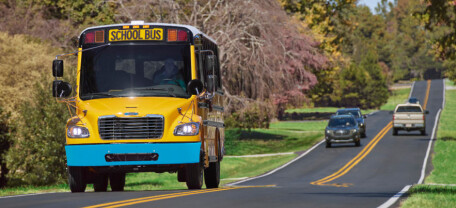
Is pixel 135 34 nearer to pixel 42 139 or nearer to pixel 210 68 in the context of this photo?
pixel 210 68

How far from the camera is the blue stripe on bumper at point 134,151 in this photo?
549 inches

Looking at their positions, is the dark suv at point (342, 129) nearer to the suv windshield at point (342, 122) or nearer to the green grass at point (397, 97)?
the suv windshield at point (342, 122)

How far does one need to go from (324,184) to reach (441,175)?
803 centimetres

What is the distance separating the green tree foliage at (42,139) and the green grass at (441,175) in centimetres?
1569

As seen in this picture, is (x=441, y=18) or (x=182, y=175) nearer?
(x=182, y=175)

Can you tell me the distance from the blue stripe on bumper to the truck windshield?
109 cm

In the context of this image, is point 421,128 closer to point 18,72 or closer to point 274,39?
point 274,39

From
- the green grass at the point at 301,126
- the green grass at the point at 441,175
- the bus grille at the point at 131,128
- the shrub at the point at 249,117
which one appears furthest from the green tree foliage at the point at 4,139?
the green grass at the point at 301,126

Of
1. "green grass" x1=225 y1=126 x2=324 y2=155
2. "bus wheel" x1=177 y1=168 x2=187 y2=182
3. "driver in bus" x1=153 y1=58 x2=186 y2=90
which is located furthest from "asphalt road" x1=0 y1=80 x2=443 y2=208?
"green grass" x1=225 y1=126 x2=324 y2=155

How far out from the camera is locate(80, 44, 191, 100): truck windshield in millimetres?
14664

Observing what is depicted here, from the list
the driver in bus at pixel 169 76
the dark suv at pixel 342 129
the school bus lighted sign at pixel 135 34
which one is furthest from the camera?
the dark suv at pixel 342 129

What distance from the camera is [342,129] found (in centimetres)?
4572

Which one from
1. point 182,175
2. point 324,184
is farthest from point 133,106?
point 324,184

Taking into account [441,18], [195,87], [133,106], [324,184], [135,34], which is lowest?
[324,184]
